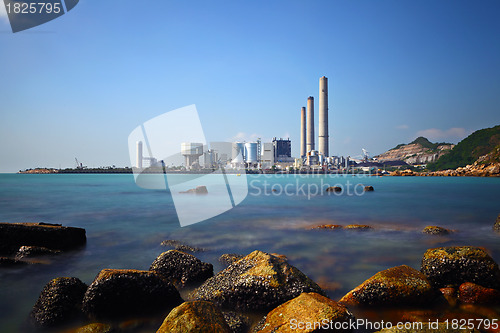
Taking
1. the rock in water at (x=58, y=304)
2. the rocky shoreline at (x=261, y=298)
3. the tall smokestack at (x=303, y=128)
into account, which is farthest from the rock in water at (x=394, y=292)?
the tall smokestack at (x=303, y=128)

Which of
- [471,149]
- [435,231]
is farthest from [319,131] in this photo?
[435,231]

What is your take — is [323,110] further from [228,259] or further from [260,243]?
A: [228,259]

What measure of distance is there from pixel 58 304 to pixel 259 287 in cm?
340

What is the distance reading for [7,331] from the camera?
504 centimetres

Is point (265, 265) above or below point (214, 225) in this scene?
above

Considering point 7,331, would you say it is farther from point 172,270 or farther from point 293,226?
point 293,226

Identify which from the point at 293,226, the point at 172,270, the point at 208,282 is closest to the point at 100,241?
the point at 172,270

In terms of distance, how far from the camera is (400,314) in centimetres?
502

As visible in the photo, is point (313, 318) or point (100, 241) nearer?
point (313, 318)

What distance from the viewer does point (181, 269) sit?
6.49 meters

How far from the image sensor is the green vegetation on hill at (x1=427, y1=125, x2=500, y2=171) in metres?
112

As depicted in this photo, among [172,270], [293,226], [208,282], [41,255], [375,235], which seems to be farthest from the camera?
[293,226]

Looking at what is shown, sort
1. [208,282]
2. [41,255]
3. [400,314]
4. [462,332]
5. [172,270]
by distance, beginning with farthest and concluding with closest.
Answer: [41,255] < [172,270] < [208,282] < [400,314] < [462,332]

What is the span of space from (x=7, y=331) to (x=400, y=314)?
652cm
